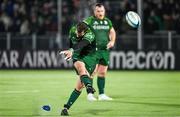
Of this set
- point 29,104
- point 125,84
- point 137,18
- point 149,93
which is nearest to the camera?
point 29,104

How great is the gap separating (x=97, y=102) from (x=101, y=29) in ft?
6.78

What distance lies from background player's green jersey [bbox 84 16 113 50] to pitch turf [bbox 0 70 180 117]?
1.42 meters

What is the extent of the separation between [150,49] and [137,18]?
12.1 m

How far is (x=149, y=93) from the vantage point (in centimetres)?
1848

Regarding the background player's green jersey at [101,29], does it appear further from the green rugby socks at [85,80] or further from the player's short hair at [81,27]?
the green rugby socks at [85,80]

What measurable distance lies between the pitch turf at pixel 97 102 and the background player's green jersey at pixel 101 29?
1416 millimetres

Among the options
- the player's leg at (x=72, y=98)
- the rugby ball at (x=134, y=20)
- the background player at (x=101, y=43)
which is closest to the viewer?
the player's leg at (x=72, y=98)

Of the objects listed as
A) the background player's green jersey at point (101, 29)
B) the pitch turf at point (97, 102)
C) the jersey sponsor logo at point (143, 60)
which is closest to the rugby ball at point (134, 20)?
the background player's green jersey at point (101, 29)

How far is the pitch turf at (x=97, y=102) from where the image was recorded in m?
13.7

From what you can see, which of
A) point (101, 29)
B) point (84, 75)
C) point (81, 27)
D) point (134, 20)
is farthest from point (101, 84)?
point (81, 27)

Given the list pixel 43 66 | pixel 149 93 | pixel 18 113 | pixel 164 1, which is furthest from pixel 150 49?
pixel 18 113

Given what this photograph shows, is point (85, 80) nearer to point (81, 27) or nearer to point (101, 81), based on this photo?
point (81, 27)

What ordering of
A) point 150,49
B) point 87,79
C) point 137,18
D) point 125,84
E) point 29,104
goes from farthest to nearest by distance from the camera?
point 150,49, point 125,84, point 137,18, point 29,104, point 87,79

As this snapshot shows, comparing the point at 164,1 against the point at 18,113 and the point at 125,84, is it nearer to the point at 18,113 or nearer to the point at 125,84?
the point at 125,84
